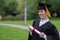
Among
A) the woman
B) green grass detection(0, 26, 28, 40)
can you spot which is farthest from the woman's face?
green grass detection(0, 26, 28, 40)

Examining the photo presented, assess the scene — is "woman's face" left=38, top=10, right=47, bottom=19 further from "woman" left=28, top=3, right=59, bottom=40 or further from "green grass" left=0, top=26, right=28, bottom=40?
"green grass" left=0, top=26, right=28, bottom=40

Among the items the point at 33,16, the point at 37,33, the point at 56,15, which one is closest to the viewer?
the point at 37,33

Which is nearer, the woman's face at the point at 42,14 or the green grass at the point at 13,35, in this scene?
the woman's face at the point at 42,14

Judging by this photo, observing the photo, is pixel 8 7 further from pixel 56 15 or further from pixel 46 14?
pixel 46 14

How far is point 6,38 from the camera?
13.5 meters

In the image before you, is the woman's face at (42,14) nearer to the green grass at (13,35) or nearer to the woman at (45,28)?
the woman at (45,28)

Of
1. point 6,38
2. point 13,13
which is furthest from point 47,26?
point 13,13

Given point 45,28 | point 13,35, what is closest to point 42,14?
point 45,28

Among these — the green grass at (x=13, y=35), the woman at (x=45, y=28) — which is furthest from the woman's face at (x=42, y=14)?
the green grass at (x=13, y=35)

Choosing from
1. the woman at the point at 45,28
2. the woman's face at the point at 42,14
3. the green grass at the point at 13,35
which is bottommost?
the green grass at the point at 13,35

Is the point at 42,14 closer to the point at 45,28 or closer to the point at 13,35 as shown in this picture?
the point at 45,28

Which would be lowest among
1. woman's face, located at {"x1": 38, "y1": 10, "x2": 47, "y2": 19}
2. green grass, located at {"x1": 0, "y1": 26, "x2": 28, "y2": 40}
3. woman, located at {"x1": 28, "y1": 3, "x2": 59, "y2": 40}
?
green grass, located at {"x1": 0, "y1": 26, "x2": 28, "y2": 40}

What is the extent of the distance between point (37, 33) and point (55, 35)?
39 centimetres


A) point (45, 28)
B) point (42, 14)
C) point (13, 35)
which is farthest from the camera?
A: point (13, 35)
